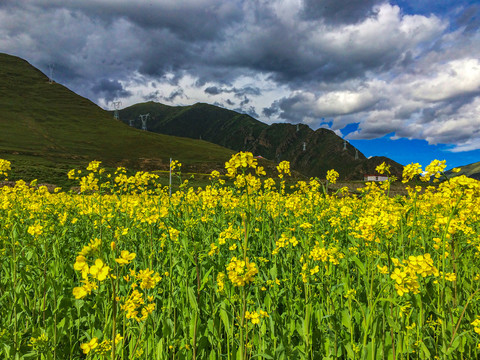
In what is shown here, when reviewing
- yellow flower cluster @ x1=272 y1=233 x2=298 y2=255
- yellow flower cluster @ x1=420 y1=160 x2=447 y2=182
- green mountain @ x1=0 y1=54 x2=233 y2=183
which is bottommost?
yellow flower cluster @ x1=272 y1=233 x2=298 y2=255

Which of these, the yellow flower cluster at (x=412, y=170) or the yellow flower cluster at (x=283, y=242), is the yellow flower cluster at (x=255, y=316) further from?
the yellow flower cluster at (x=412, y=170)

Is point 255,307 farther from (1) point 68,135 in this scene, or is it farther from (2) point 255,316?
(1) point 68,135

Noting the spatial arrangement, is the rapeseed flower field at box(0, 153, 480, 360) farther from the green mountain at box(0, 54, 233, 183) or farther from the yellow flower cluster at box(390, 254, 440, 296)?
the green mountain at box(0, 54, 233, 183)

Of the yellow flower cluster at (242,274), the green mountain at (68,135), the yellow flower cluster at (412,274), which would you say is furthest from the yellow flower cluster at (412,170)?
the green mountain at (68,135)

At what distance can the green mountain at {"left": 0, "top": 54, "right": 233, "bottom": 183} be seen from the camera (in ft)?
287

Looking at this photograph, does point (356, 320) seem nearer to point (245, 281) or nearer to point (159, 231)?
point (245, 281)

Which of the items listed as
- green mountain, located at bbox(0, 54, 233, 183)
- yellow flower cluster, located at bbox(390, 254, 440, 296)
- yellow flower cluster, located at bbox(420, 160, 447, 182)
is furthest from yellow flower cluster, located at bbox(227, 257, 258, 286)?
green mountain, located at bbox(0, 54, 233, 183)

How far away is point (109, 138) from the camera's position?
117 metres

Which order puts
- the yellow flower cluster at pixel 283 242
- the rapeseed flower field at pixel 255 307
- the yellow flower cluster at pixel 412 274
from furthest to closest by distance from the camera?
the yellow flower cluster at pixel 283 242
the rapeseed flower field at pixel 255 307
the yellow flower cluster at pixel 412 274

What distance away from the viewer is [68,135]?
10925cm

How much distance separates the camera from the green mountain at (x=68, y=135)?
8747 cm

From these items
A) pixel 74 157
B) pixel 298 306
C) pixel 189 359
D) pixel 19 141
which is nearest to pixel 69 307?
pixel 189 359

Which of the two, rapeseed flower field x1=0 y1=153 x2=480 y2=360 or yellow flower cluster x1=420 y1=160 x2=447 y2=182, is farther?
yellow flower cluster x1=420 y1=160 x2=447 y2=182

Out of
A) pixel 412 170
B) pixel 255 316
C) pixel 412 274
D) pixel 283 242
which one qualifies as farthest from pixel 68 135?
pixel 412 274
